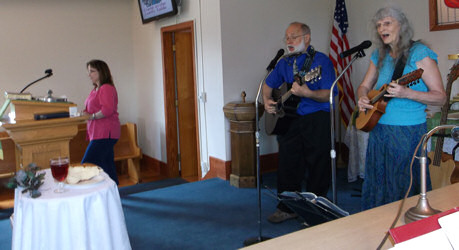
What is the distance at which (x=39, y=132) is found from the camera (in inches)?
151

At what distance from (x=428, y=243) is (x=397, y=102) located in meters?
1.67

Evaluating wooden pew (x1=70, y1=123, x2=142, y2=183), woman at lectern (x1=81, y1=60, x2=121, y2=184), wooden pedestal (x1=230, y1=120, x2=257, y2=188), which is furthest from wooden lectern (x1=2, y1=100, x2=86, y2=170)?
wooden pew (x1=70, y1=123, x2=142, y2=183)

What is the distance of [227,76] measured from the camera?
5.01 m

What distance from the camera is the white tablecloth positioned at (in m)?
2.29

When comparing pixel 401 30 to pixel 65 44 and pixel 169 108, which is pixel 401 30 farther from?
pixel 65 44

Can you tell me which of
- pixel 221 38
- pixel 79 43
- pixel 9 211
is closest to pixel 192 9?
pixel 221 38

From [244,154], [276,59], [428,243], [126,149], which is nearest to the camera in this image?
[428,243]

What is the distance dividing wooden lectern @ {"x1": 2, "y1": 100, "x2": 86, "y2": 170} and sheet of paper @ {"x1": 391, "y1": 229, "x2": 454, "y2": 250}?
342cm

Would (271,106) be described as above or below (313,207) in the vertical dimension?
above

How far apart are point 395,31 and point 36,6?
5.46 metres

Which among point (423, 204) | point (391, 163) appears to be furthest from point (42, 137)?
point (423, 204)

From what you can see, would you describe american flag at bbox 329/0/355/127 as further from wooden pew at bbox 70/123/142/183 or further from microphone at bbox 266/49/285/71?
wooden pew at bbox 70/123/142/183

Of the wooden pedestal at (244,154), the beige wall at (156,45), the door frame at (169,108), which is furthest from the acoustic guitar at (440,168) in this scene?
the door frame at (169,108)

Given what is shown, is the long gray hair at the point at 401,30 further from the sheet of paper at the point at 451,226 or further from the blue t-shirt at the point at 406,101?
the sheet of paper at the point at 451,226
